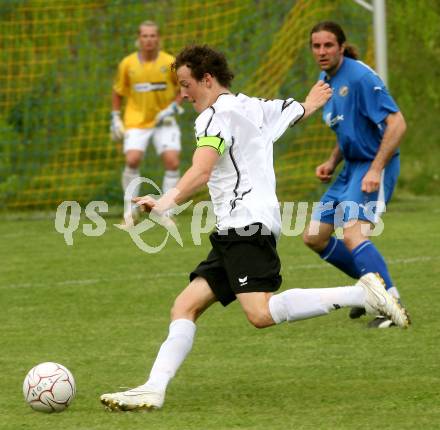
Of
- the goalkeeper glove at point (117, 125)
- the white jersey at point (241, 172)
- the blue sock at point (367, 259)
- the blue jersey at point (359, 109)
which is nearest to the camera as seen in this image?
the white jersey at point (241, 172)

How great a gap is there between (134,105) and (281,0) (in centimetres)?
269

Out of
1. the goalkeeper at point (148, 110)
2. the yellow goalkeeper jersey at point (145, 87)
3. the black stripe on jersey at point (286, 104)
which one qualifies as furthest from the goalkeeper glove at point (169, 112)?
the black stripe on jersey at point (286, 104)

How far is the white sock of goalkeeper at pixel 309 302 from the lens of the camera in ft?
17.4

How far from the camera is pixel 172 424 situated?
16.0 ft

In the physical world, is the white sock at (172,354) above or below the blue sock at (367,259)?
above

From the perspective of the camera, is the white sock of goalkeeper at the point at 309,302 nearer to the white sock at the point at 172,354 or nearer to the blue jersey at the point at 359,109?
the white sock at the point at 172,354

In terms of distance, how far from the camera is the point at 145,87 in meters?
12.5

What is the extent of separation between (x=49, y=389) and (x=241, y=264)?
96 cm

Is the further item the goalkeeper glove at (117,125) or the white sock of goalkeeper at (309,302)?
the goalkeeper glove at (117,125)

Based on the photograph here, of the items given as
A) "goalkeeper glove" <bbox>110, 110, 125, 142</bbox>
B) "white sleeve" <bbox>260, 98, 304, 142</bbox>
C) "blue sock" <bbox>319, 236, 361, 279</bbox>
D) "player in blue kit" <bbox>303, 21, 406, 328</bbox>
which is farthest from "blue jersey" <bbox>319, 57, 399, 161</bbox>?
"goalkeeper glove" <bbox>110, 110, 125, 142</bbox>

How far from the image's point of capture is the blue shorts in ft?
23.1

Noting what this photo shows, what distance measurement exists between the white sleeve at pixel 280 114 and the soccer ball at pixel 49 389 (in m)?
1.40

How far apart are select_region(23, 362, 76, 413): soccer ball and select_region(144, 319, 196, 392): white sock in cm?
33

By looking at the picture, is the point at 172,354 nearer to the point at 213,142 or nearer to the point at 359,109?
the point at 213,142
